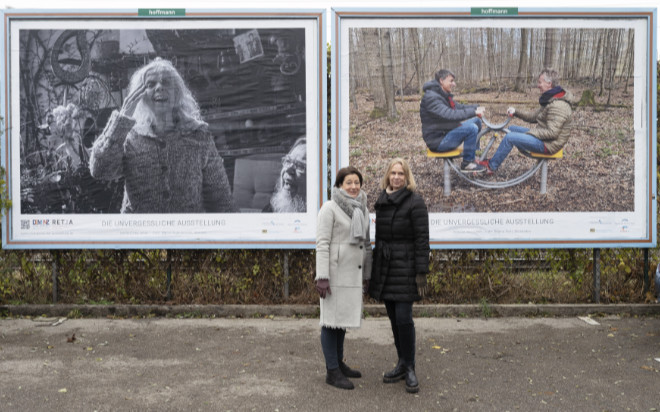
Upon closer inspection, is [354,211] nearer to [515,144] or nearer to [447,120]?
[447,120]

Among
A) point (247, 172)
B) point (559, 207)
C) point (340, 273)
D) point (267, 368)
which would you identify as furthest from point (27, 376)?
point (559, 207)

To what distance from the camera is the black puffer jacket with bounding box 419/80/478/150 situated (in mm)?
8500

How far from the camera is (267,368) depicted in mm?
6238

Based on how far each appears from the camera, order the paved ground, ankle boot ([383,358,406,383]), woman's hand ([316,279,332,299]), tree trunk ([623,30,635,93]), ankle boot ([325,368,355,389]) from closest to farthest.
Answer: the paved ground
woman's hand ([316,279,332,299])
ankle boot ([325,368,355,389])
ankle boot ([383,358,406,383])
tree trunk ([623,30,635,93])

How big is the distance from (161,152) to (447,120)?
12.0 ft

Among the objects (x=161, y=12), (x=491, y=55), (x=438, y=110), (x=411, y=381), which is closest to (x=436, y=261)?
(x=438, y=110)

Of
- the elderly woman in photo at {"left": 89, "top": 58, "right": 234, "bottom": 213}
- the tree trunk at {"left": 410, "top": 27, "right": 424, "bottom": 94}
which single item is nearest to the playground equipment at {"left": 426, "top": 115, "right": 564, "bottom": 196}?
the tree trunk at {"left": 410, "top": 27, "right": 424, "bottom": 94}

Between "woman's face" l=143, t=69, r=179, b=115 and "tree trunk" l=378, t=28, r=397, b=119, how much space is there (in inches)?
104

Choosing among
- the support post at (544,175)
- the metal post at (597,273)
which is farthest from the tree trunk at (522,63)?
the metal post at (597,273)

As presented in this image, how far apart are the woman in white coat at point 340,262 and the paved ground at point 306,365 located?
55 cm

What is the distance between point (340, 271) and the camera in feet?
18.4

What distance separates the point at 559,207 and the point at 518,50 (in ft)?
6.80

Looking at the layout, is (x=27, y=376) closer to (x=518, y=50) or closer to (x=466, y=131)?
(x=466, y=131)

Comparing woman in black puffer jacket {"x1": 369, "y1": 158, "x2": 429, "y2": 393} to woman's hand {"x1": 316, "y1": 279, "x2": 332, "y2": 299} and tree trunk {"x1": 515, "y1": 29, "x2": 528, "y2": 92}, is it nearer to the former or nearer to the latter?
woman's hand {"x1": 316, "y1": 279, "x2": 332, "y2": 299}
